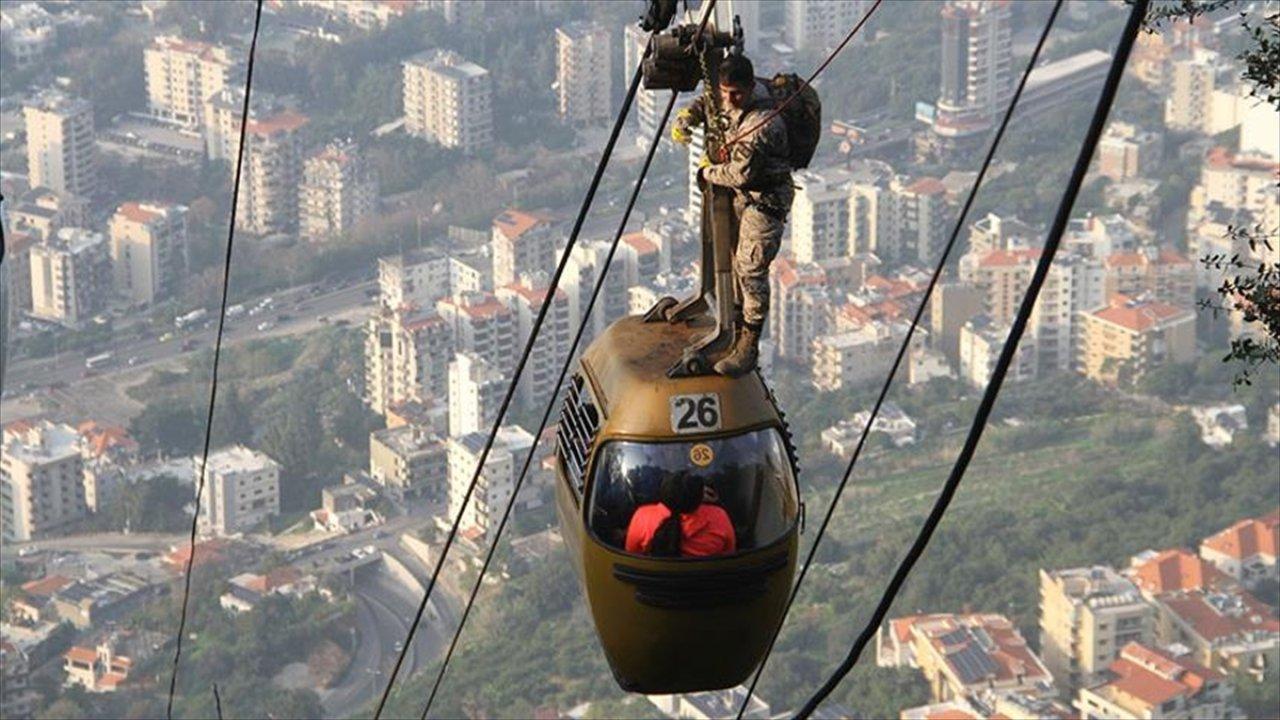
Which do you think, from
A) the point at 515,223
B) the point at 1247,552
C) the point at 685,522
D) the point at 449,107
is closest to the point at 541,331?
the point at 515,223

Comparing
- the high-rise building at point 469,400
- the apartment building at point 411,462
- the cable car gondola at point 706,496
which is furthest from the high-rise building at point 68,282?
the cable car gondola at point 706,496

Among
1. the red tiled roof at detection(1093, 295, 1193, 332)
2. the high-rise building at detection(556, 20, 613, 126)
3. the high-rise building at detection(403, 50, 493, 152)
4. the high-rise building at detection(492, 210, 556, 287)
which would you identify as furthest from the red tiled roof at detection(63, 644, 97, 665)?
the high-rise building at detection(556, 20, 613, 126)

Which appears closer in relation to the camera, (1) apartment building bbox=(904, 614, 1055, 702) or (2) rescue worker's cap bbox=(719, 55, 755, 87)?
(2) rescue worker's cap bbox=(719, 55, 755, 87)

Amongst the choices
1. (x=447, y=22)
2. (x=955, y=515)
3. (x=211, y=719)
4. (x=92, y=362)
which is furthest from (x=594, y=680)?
(x=447, y=22)

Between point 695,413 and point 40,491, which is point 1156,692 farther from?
point 695,413

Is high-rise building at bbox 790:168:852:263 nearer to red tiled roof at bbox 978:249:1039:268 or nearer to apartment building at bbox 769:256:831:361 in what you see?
apartment building at bbox 769:256:831:361

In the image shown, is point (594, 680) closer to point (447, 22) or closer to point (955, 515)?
point (955, 515)
